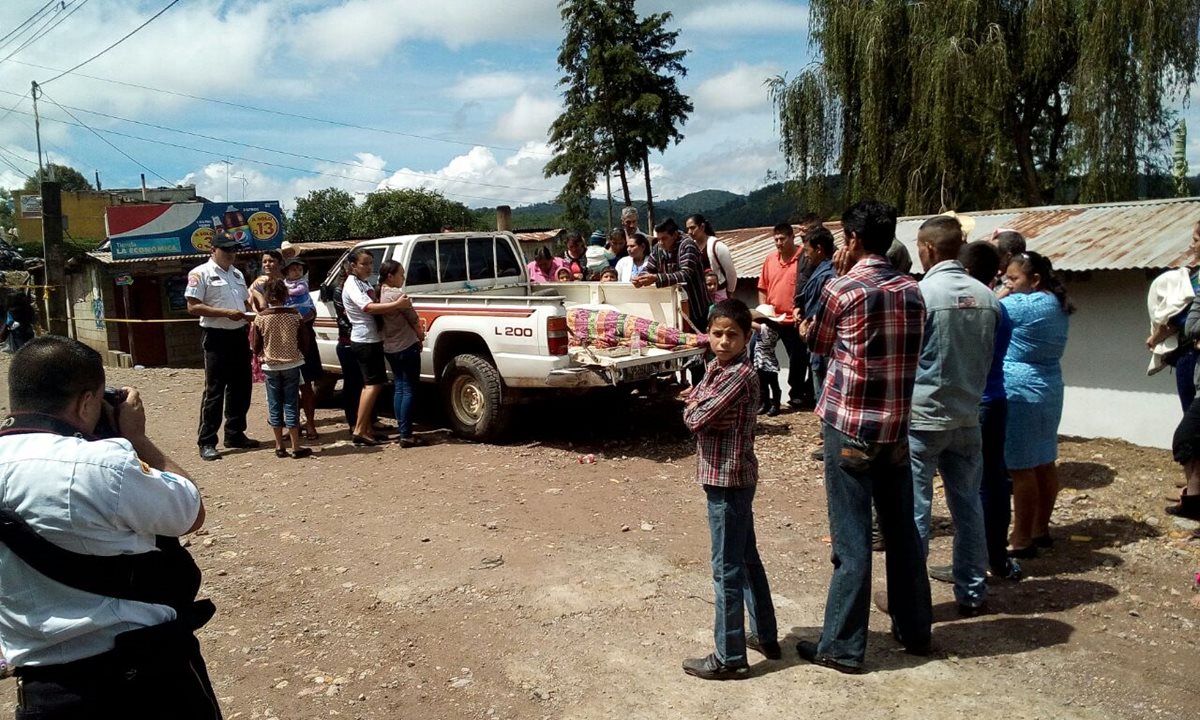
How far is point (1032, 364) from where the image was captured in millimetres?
4809

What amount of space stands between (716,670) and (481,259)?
6698mm

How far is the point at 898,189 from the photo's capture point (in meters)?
16.9

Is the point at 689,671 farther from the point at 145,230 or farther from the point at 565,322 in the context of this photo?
the point at 145,230

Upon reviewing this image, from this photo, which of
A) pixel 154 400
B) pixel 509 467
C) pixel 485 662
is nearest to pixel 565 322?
pixel 509 467

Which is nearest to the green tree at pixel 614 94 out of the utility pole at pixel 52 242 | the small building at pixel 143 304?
the small building at pixel 143 304

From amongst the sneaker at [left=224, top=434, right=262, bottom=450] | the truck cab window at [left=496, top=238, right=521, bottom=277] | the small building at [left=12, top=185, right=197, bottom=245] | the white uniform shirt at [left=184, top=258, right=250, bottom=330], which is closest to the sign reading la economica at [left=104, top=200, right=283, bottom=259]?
the truck cab window at [left=496, top=238, right=521, bottom=277]

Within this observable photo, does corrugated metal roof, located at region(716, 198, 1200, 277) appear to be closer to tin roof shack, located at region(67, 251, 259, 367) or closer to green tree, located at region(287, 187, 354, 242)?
tin roof shack, located at region(67, 251, 259, 367)

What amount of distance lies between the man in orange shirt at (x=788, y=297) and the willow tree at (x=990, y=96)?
9124mm

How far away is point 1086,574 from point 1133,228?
4.89m

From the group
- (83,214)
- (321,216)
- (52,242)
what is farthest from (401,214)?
(52,242)

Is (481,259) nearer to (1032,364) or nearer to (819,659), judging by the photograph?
(1032,364)

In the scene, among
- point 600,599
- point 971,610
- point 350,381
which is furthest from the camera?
point 350,381

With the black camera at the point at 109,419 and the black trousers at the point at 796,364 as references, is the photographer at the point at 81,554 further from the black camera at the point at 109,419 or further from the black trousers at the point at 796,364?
the black trousers at the point at 796,364

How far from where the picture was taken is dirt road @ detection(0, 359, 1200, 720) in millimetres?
3621
